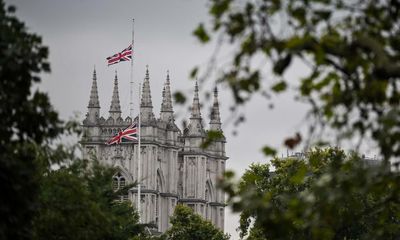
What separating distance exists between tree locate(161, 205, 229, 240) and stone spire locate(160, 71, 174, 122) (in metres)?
32.7

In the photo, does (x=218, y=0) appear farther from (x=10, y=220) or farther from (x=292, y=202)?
(x=10, y=220)

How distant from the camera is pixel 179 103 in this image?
24.2m

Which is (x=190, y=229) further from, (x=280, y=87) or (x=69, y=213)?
(x=280, y=87)

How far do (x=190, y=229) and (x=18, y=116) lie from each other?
113787 millimetres

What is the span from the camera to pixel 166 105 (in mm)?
181875

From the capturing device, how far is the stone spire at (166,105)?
178 meters

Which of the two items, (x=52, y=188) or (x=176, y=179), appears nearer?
(x=52, y=188)

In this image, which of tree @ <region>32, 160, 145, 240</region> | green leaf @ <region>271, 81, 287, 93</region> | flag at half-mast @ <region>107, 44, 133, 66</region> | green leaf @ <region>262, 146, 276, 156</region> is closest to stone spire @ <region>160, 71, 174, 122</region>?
flag at half-mast @ <region>107, 44, 133, 66</region>

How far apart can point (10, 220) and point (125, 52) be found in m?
108

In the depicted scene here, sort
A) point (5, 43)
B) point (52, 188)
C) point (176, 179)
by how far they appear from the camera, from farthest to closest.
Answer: point (176, 179) < point (52, 188) < point (5, 43)

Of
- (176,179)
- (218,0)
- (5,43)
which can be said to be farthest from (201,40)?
(176,179)

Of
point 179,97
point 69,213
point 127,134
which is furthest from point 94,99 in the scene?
point 179,97

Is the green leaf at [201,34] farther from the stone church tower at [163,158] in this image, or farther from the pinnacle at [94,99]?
the pinnacle at [94,99]

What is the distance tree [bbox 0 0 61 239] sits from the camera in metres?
29.7
